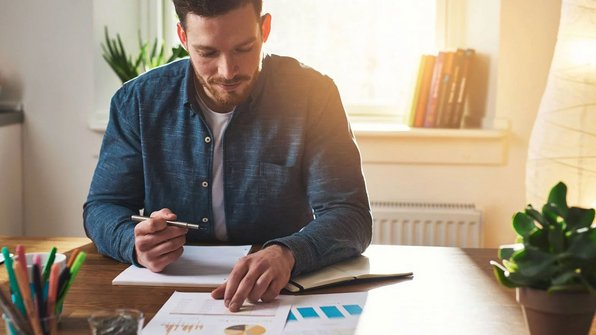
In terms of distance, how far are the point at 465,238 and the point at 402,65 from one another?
30.6 inches

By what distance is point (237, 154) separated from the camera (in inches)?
72.8

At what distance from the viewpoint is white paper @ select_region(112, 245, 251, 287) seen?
1.41m

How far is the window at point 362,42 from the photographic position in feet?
10.6

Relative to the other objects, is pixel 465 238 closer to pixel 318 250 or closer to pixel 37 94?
pixel 318 250

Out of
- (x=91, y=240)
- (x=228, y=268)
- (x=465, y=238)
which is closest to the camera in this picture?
(x=228, y=268)

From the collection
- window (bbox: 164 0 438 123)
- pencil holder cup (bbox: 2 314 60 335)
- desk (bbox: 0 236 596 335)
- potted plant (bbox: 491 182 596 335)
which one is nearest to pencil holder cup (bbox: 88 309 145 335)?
pencil holder cup (bbox: 2 314 60 335)

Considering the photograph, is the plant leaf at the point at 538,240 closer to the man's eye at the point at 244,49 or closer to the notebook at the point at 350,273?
the notebook at the point at 350,273

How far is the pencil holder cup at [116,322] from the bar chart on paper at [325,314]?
0.79ft

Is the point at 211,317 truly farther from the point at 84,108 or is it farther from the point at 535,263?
the point at 84,108

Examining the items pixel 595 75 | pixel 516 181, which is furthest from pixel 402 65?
pixel 595 75

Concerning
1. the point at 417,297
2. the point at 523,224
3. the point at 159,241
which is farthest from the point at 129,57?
the point at 523,224

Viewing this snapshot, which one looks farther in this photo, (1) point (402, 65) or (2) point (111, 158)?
(1) point (402, 65)

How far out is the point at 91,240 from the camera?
173 cm

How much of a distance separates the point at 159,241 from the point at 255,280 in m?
0.24
